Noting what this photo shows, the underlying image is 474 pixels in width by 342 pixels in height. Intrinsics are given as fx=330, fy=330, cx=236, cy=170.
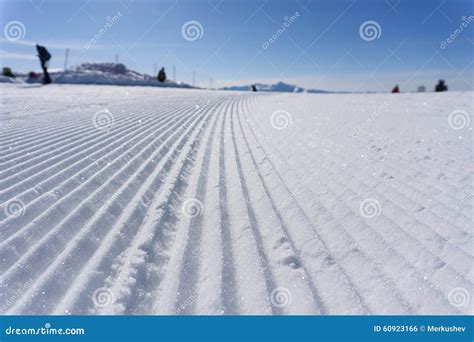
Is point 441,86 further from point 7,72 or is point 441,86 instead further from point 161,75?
point 7,72

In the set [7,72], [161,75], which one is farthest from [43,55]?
[161,75]

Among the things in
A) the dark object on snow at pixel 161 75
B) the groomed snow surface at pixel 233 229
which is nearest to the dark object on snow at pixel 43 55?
the dark object on snow at pixel 161 75

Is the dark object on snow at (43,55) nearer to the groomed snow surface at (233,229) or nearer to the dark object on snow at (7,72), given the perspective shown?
the dark object on snow at (7,72)

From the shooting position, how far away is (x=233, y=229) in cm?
279

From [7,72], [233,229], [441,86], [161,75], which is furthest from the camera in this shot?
[161,75]

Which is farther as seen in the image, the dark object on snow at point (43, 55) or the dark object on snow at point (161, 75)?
the dark object on snow at point (161, 75)

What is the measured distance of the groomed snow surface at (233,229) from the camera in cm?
199

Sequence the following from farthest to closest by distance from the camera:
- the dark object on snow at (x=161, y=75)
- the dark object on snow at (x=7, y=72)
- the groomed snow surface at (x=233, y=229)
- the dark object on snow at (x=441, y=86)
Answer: the dark object on snow at (x=161, y=75) < the dark object on snow at (x=7, y=72) < the dark object on snow at (x=441, y=86) < the groomed snow surface at (x=233, y=229)

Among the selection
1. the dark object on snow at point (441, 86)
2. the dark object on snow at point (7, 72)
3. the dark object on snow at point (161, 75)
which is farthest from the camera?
the dark object on snow at point (161, 75)

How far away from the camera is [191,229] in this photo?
2793mm

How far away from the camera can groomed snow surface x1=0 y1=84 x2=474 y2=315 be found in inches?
78.2

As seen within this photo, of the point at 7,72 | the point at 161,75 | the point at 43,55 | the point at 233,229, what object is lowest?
the point at 7,72

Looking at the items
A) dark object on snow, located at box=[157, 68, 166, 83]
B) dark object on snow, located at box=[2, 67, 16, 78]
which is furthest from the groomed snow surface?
dark object on snow, located at box=[157, 68, 166, 83]
